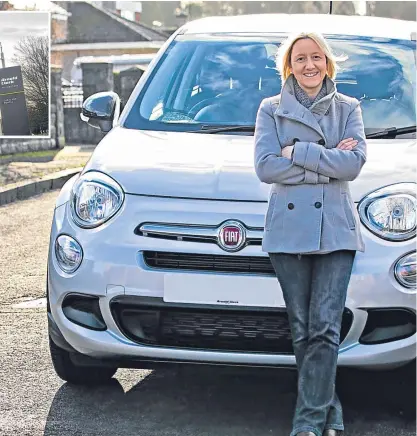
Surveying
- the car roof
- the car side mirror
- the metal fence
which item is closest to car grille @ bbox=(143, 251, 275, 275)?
the car side mirror

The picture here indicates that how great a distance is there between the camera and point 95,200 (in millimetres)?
4445

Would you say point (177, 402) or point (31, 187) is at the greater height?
point (177, 402)

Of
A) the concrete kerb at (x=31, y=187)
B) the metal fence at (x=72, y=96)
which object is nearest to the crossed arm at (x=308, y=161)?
the concrete kerb at (x=31, y=187)

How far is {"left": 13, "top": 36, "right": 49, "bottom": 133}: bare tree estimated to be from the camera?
13.8 m

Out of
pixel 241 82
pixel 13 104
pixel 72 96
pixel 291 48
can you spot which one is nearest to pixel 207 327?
pixel 291 48

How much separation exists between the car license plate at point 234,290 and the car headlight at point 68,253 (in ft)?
1.69

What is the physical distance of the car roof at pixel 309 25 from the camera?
5.68 meters

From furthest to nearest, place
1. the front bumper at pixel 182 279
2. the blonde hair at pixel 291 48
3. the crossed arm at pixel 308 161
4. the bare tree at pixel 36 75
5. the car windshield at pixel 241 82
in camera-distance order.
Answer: the bare tree at pixel 36 75
the car windshield at pixel 241 82
the front bumper at pixel 182 279
the blonde hair at pixel 291 48
the crossed arm at pixel 308 161

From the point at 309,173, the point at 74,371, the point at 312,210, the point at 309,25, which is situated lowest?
the point at 74,371

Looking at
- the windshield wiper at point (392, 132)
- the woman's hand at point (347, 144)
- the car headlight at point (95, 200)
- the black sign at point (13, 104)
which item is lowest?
A: the black sign at point (13, 104)

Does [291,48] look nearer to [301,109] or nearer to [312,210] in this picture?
[301,109]

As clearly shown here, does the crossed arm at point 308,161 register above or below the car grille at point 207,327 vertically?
above

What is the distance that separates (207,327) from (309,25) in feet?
6.98

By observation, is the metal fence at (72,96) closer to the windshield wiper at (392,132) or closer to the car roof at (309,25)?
the car roof at (309,25)
